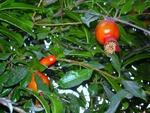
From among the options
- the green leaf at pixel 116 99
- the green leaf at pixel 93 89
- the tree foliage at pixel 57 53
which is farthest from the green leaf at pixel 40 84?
the green leaf at pixel 93 89

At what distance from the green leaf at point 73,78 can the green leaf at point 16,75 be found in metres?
0.14

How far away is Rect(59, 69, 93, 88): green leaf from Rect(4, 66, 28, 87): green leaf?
0.14m

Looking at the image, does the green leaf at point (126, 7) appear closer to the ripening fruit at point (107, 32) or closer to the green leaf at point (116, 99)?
the ripening fruit at point (107, 32)

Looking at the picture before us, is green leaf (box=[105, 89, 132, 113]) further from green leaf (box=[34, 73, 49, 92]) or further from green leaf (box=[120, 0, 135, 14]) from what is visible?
green leaf (box=[120, 0, 135, 14])

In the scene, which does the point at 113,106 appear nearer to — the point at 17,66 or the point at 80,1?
the point at 17,66

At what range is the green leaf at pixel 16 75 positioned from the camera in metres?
1.01

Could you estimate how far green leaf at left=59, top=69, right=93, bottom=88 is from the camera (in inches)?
40.5

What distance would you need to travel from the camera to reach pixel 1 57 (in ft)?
3.37

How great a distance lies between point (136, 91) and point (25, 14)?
564mm

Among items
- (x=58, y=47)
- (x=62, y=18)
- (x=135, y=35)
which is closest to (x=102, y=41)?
(x=58, y=47)

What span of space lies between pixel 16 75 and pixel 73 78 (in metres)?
0.22

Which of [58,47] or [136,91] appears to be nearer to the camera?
[136,91]

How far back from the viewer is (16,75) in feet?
3.33

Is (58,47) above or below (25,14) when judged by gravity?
below
